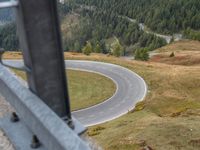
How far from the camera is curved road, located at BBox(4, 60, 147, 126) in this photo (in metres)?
50.4

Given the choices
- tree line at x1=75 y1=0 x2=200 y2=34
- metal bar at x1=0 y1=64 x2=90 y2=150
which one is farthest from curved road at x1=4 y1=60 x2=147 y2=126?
tree line at x1=75 y1=0 x2=200 y2=34

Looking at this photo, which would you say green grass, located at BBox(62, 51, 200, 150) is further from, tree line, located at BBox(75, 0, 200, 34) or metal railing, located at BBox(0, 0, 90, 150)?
tree line, located at BBox(75, 0, 200, 34)

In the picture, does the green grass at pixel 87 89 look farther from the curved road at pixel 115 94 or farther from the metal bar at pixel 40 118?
the metal bar at pixel 40 118

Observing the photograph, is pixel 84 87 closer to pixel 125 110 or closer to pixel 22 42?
pixel 125 110

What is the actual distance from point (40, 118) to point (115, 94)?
175 ft

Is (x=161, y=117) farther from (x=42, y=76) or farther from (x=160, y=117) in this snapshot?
(x=42, y=76)

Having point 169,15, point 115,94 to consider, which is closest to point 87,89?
point 115,94

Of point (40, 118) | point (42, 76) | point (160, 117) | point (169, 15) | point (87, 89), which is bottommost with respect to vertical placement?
point (169, 15)

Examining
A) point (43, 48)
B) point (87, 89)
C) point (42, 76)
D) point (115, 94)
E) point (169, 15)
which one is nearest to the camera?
point (43, 48)

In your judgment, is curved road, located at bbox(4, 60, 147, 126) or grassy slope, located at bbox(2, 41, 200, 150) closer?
grassy slope, located at bbox(2, 41, 200, 150)

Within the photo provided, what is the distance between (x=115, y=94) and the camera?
190 feet

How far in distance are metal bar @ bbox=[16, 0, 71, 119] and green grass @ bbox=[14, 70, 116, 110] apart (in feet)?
157

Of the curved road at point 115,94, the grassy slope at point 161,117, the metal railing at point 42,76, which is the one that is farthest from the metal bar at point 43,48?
the curved road at point 115,94

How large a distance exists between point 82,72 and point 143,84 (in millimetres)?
12322
